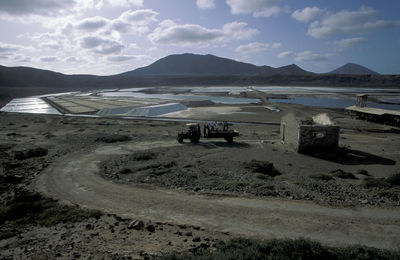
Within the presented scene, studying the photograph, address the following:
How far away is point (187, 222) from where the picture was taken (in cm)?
1120

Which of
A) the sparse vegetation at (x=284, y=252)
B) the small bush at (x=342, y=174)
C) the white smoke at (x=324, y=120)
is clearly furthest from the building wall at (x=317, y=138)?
the sparse vegetation at (x=284, y=252)

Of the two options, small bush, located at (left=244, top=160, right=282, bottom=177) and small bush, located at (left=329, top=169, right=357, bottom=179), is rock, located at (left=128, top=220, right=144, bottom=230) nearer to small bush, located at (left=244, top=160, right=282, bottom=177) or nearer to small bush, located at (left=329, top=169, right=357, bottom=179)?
small bush, located at (left=244, top=160, right=282, bottom=177)

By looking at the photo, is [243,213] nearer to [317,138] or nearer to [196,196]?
[196,196]

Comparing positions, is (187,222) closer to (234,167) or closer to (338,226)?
(338,226)

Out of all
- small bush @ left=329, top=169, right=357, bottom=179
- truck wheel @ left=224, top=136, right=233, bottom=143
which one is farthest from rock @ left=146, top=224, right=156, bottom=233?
truck wheel @ left=224, top=136, right=233, bottom=143

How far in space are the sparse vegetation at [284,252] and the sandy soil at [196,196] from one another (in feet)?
2.44

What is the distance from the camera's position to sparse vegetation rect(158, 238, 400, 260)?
8117 millimetres

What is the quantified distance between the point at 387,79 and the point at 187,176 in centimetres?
19418

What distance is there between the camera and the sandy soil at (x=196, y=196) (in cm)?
988

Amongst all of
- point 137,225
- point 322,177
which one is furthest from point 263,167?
point 137,225

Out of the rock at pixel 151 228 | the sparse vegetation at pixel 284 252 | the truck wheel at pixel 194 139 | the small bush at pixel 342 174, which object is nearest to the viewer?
the sparse vegetation at pixel 284 252

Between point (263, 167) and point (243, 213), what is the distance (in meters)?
7.74

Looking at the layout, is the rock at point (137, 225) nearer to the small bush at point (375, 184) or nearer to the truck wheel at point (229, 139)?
the small bush at point (375, 184)

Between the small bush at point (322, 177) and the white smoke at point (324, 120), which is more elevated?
the white smoke at point (324, 120)
